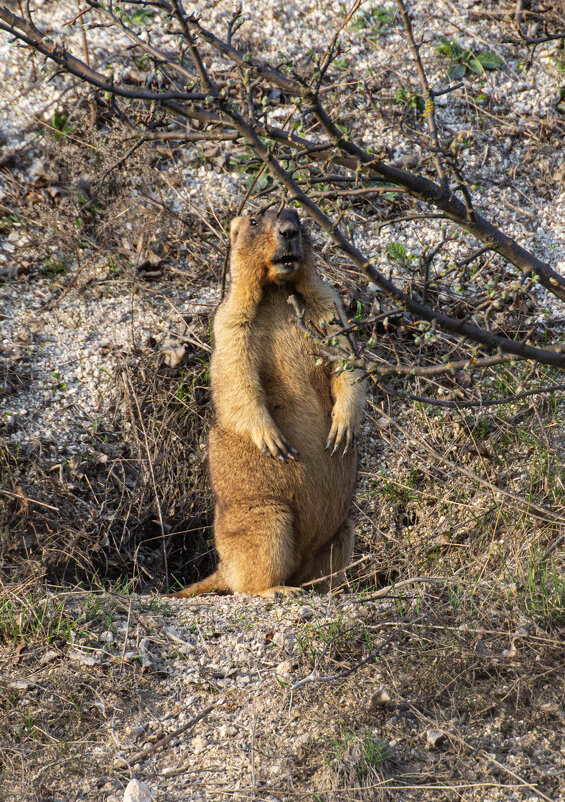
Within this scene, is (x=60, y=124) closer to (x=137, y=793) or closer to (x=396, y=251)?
(x=396, y=251)

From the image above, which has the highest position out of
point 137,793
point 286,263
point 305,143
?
point 305,143

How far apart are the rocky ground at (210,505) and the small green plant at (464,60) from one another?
30 mm

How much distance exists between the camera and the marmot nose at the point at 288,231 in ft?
17.5

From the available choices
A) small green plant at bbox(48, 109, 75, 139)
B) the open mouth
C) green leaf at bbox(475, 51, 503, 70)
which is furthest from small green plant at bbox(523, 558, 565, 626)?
small green plant at bbox(48, 109, 75, 139)

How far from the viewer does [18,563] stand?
6.03 m

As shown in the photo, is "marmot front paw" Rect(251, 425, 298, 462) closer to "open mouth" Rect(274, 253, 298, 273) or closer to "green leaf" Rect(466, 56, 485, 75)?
"open mouth" Rect(274, 253, 298, 273)

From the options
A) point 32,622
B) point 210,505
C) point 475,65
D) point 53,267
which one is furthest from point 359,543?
point 475,65

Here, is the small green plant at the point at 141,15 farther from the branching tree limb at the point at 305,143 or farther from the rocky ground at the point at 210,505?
the branching tree limb at the point at 305,143

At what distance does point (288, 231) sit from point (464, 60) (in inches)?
190

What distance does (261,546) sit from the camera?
554cm

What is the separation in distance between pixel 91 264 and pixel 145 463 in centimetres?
221

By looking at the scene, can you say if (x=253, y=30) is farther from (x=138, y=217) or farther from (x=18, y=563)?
(x=18, y=563)

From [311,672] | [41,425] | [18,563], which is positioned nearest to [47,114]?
[41,425]

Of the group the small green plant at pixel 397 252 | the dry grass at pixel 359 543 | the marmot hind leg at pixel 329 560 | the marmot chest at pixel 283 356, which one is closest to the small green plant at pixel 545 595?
the dry grass at pixel 359 543
